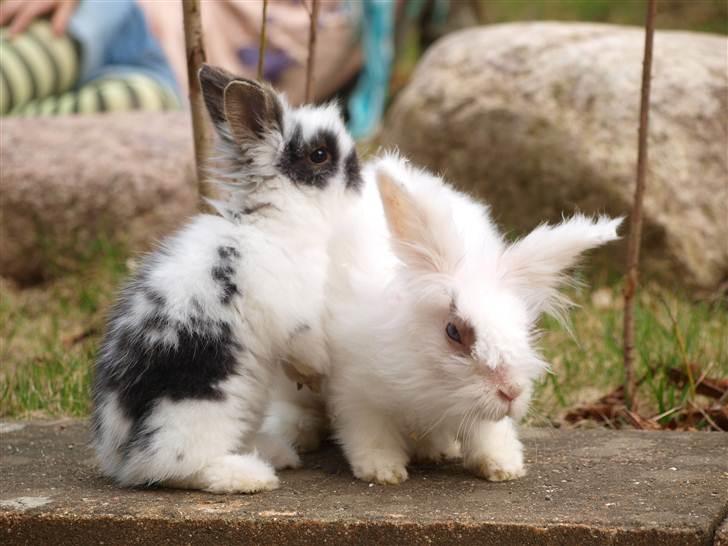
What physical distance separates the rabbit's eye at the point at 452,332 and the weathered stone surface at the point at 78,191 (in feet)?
11.8

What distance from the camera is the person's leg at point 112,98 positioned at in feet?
24.4

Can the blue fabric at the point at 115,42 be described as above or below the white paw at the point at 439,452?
above

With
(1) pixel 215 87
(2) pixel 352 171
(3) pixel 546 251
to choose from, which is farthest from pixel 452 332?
(1) pixel 215 87

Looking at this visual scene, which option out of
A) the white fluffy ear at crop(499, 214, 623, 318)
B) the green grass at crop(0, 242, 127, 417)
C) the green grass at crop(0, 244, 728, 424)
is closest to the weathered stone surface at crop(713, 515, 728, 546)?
the white fluffy ear at crop(499, 214, 623, 318)

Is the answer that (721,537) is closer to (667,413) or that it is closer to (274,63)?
(667,413)

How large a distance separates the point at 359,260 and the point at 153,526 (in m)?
0.91

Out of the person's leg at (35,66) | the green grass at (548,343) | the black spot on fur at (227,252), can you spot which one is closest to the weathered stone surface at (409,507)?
the black spot on fur at (227,252)

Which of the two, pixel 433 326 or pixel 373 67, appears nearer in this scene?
pixel 433 326

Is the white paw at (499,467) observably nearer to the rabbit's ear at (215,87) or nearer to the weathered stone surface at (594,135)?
the rabbit's ear at (215,87)

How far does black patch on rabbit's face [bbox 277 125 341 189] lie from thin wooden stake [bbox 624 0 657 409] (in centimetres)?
125

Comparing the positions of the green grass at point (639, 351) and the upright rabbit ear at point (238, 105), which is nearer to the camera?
the upright rabbit ear at point (238, 105)

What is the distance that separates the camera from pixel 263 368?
2998 mm

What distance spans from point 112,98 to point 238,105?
476 centimetres

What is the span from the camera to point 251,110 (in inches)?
122
